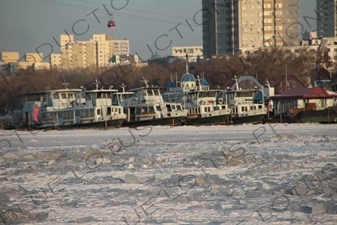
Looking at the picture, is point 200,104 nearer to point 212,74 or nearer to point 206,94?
point 206,94

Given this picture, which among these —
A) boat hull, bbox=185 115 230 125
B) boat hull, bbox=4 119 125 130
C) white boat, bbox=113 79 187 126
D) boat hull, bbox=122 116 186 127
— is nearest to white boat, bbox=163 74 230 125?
boat hull, bbox=185 115 230 125

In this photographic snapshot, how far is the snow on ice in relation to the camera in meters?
16.6

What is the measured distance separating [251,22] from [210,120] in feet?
313

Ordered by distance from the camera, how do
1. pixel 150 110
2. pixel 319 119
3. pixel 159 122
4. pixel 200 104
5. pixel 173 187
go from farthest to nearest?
pixel 200 104
pixel 150 110
pixel 159 122
pixel 319 119
pixel 173 187

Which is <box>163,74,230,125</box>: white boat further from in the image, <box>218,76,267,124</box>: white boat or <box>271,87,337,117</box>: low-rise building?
<box>271,87,337,117</box>: low-rise building

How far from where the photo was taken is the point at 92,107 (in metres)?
65.3

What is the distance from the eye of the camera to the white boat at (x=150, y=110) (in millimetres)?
63312

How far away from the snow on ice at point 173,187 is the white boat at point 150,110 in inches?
1250

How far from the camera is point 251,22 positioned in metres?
157

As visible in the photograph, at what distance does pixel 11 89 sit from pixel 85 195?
10528 cm

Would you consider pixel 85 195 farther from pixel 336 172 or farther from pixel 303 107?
pixel 303 107

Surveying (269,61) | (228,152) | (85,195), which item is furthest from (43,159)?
(269,61)

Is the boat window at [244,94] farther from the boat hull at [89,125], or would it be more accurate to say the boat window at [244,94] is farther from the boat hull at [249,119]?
the boat hull at [89,125]

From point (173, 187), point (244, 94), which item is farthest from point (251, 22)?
point (173, 187)
